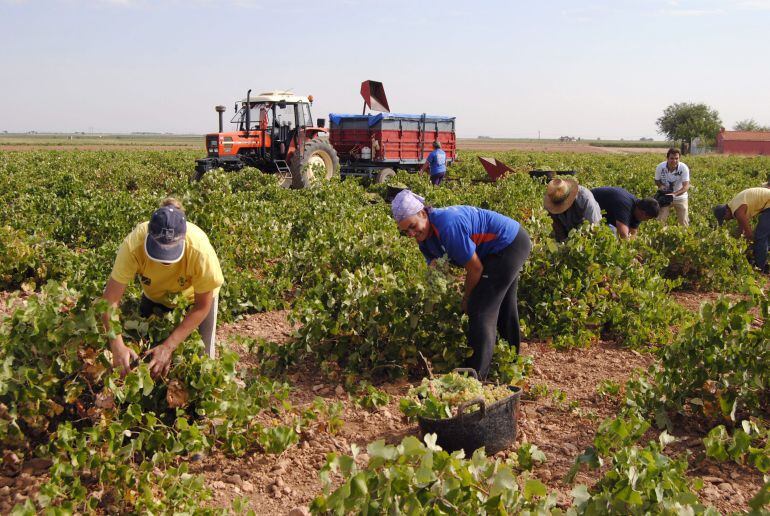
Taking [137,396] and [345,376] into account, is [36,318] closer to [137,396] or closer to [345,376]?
[137,396]

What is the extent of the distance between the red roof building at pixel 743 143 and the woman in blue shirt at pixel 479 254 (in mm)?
72961

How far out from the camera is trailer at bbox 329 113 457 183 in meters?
17.5

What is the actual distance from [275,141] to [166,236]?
13054mm

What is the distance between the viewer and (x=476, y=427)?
362cm

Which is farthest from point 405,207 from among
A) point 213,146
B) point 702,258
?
point 213,146

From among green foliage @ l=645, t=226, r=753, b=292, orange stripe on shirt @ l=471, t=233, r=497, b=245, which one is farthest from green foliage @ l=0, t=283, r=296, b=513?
green foliage @ l=645, t=226, r=753, b=292

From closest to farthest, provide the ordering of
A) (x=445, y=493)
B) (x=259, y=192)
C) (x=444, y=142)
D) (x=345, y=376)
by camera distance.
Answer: (x=445, y=493) < (x=345, y=376) < (x=259, y=192) < (x=444, y=142)

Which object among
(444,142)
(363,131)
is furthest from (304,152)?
(444,142)

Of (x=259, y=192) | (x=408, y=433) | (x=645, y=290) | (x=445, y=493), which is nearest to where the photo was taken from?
(x=445, y=493)

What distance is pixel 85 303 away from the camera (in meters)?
3.41

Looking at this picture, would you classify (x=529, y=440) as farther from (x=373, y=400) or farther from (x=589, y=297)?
(x=589, y=297)

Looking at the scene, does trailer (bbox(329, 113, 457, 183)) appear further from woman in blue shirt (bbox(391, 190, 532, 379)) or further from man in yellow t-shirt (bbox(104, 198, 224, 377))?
man in yellow t-shirt (bbox(104, 198, 224, 377))

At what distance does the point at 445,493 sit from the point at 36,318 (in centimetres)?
217

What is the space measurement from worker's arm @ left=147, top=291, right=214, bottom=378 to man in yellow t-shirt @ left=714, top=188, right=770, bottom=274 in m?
7.06
